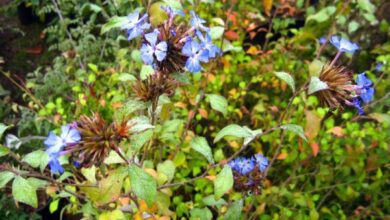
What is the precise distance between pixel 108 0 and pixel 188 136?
3.23 feet

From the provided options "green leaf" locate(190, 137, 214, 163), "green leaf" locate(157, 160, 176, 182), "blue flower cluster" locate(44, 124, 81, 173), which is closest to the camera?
"blue flower cluster" locate(44, 124, 81, 173)

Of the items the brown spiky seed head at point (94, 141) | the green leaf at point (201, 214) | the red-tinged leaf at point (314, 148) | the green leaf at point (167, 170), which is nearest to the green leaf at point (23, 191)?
the brown spiky seed head at point (94, 141)

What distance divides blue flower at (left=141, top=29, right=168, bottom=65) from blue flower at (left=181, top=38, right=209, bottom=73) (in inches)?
2.0

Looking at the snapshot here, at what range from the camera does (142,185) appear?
3.47 ft

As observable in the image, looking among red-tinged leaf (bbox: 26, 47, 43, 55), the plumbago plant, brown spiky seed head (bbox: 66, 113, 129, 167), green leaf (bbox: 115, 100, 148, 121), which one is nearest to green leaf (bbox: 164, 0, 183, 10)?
the plumbago plant

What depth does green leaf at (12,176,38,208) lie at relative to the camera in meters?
1.11

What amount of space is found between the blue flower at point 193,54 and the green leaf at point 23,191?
1.56 ft

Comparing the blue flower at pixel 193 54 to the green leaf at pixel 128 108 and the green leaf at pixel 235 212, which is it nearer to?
the green leaf at pixel 128 108

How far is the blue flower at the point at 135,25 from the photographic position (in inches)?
45.5

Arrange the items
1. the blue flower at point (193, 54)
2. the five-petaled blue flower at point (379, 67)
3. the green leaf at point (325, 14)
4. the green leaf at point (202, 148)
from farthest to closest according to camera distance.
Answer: the green leaf at point (325, 14)
the five-petaled blue flower at point (379, 67)
the green leaf at point (202, 148)
the blue flower at point (193, 54)

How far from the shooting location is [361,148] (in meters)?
1.94

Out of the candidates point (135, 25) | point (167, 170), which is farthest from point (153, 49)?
point (167, 170)

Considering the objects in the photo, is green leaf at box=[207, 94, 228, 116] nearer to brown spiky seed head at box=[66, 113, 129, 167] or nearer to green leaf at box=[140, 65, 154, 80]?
green leaf at box=[140, 65, 154, 80]

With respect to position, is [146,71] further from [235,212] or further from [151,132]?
[235,212]
